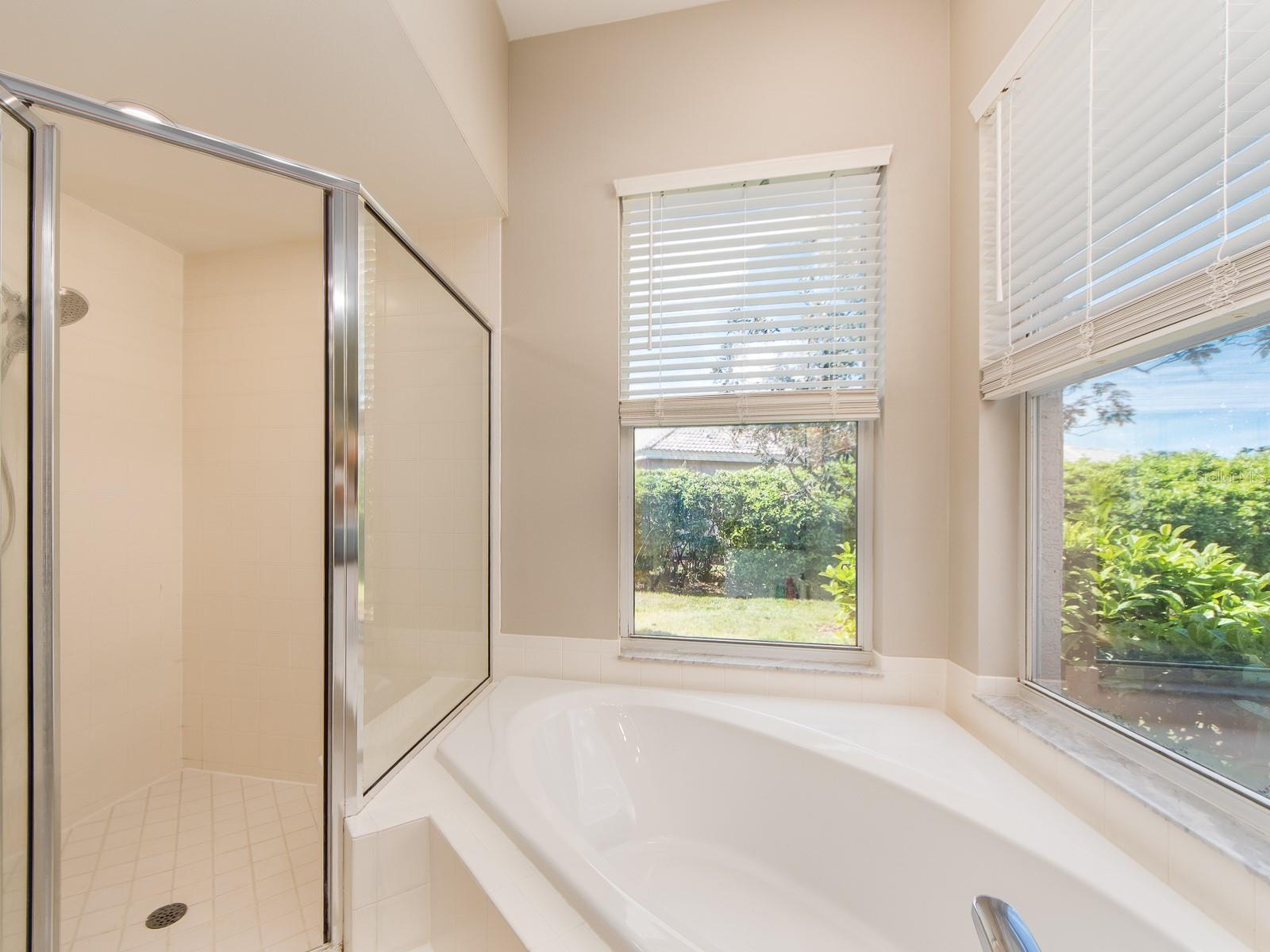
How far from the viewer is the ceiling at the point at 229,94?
1.10 metres

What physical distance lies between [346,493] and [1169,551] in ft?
5.68

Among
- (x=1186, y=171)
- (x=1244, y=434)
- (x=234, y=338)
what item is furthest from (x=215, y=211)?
(x=1244, y=434)

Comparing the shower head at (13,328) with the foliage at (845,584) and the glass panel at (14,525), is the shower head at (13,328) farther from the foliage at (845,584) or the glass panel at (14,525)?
the foliage at (845,584)

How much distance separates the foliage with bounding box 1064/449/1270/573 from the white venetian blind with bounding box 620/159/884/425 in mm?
649

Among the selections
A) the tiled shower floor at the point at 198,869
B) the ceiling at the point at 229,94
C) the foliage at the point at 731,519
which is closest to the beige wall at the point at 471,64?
the ceiling at the point at 229,94

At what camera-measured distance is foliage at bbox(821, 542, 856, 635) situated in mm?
1804

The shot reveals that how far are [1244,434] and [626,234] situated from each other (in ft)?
5.54

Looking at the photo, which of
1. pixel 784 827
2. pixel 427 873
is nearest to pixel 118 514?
pixel 427 873

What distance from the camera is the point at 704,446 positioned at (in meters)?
1.90

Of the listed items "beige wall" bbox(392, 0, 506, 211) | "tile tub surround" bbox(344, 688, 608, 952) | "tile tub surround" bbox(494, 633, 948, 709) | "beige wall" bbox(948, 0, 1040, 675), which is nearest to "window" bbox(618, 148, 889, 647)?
"tile tub surround" bbox(494, 633, 948, 709)

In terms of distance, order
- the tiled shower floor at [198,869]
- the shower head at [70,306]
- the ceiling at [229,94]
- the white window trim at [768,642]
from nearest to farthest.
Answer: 1. the shower head at [70,306]
2. the ceiling at [229,94]
3. the tiled shower floor at [198,869]
4. the white window trim at [768,642]

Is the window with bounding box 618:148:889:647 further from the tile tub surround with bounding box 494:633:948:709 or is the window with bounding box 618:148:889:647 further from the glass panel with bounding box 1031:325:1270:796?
the glass panel with bounding box 1031:325:1270:796

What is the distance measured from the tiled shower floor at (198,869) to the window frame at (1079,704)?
72.2 inches

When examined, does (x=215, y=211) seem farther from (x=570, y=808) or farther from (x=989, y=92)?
(x=989, y=92)
